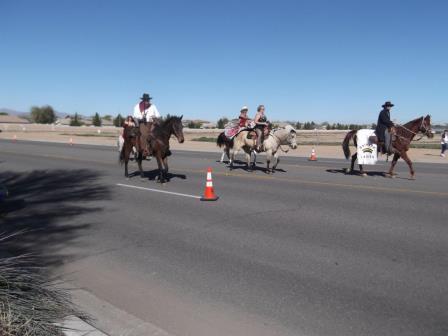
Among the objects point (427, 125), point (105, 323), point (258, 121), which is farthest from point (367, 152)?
point (105, 323)

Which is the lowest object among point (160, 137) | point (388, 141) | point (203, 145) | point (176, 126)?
point (203, 145)

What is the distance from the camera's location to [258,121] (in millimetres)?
17188

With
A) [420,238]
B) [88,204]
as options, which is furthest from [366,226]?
[88,204]

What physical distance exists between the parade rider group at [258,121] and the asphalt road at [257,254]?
3.12 metres

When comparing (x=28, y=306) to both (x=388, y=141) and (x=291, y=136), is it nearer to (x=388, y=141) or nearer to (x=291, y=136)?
(x=291, y=136)

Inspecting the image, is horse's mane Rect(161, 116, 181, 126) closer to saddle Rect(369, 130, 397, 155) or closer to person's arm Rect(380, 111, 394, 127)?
person's arm Rect(380, 111, 394, 127)

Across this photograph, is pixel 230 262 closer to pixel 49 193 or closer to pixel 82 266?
pixel 82 266

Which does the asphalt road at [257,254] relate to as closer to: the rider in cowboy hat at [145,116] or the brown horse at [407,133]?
the rider in cowboy hat at [145,116]

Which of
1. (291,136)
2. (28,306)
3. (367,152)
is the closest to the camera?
(28,306)

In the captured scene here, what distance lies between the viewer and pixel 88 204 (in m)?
10.7

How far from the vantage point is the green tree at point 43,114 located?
443ft

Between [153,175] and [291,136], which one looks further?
[291,136]

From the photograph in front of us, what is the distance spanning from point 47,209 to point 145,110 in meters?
5.92

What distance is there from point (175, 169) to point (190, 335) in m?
14.5
